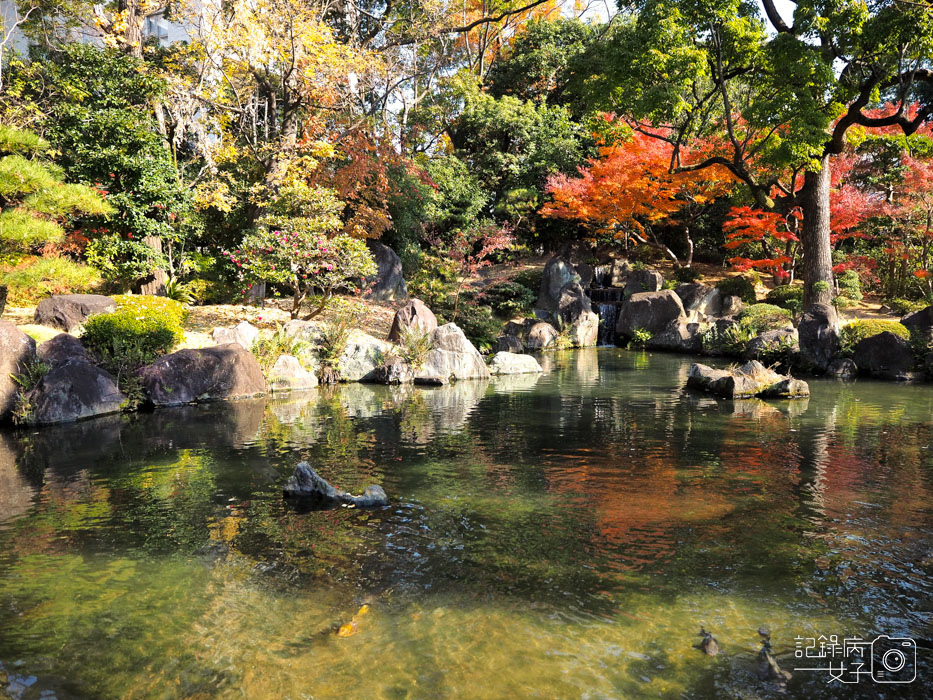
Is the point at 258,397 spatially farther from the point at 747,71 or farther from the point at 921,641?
the point at 747,71

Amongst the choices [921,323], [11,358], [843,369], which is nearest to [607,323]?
[843,369]

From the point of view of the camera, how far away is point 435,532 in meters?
5.25

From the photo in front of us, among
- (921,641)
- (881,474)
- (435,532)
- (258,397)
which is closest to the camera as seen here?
(921,641)

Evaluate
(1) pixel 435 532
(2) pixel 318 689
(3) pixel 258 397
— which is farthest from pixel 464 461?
(3) pixel 258 397

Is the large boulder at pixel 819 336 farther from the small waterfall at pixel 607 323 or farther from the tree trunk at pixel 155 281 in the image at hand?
the tree trunk at pixel 155 281

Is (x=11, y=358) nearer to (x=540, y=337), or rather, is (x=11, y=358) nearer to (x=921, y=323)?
(x=540, y=337)

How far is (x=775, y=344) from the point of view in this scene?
16281 mm

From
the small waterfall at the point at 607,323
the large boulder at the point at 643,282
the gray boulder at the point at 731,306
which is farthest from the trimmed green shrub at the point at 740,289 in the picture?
the small waterfall at the point at 607,323

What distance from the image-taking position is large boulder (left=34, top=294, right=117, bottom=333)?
43.1ft

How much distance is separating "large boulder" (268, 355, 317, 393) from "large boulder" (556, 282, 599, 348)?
39.1 ft

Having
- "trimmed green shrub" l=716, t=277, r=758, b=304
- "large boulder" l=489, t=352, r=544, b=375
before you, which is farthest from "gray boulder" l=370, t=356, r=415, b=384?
"trimmed green shrub" l=716, t=277, r=758, b=304

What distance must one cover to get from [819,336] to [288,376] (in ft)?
45.0

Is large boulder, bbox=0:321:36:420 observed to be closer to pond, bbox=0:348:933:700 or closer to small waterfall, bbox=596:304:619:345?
pond, bbox=0:348:933:700

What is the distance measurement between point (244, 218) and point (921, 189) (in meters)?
22.1
